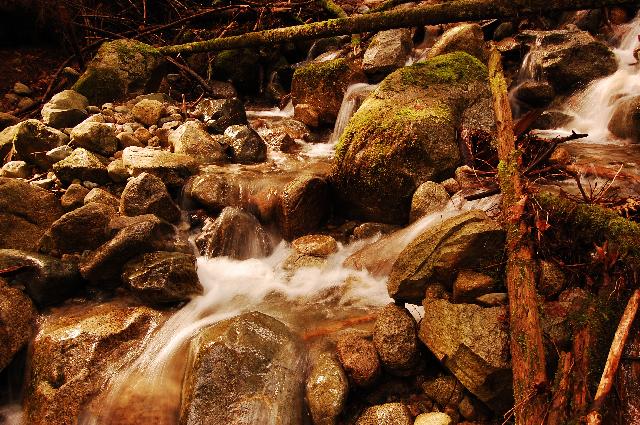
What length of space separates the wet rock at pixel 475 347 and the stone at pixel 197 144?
17.2ft

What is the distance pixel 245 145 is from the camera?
24.9 feet

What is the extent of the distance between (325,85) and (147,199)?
489cm

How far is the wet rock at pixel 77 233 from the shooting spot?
190 inches

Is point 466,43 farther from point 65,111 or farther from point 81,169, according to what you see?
point 65,111

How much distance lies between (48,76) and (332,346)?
1047cm

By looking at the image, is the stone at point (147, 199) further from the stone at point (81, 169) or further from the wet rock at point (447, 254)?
the wet rock at point (447, 254)

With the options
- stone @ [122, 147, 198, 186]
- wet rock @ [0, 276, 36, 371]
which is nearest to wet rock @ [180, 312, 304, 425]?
wet rock @ [0, 276, 36, 371]

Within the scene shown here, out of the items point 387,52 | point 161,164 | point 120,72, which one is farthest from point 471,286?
point 120,72

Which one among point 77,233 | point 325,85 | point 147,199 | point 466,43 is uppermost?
point 466,43

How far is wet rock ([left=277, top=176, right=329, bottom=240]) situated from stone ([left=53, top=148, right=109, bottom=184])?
9.05 ft

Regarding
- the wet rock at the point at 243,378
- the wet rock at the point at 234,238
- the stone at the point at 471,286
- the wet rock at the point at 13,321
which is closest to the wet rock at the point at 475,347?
the stone at the point at 471,286

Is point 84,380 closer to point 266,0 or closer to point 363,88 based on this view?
point 363,88

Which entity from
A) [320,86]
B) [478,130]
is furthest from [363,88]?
[478,130]

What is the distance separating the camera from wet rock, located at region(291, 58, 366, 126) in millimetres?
8797
